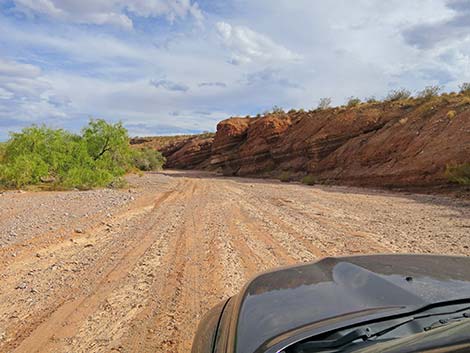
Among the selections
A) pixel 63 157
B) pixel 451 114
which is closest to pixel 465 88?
pixel 451 114

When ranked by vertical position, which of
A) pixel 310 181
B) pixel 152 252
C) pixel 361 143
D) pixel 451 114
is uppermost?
pixel 451 114

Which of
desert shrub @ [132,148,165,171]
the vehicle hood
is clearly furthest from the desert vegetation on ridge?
the vehicle hood

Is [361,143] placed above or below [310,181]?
above

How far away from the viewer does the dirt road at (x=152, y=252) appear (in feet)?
11.9

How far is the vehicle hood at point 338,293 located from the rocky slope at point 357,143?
51.6ft

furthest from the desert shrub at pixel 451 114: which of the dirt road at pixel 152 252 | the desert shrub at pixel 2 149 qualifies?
the desert shrub at pixel 2 149

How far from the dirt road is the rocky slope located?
6.60 m

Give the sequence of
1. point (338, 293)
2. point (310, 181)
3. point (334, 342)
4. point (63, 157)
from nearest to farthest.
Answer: point (334, 342)
point (338, 293)
point (63, 157)
point (310, 181)

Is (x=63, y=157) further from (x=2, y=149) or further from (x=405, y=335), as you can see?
(x=405, y=335)

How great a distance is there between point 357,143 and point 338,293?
81.0 ft

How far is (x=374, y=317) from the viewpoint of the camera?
1.62 metres

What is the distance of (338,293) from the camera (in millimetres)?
1941

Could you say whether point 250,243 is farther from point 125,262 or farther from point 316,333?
point 316,333

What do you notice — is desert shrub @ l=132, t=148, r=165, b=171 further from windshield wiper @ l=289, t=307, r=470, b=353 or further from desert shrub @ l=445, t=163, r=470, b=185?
windshield wiper @ l=289, t=307, r=470, b=353
